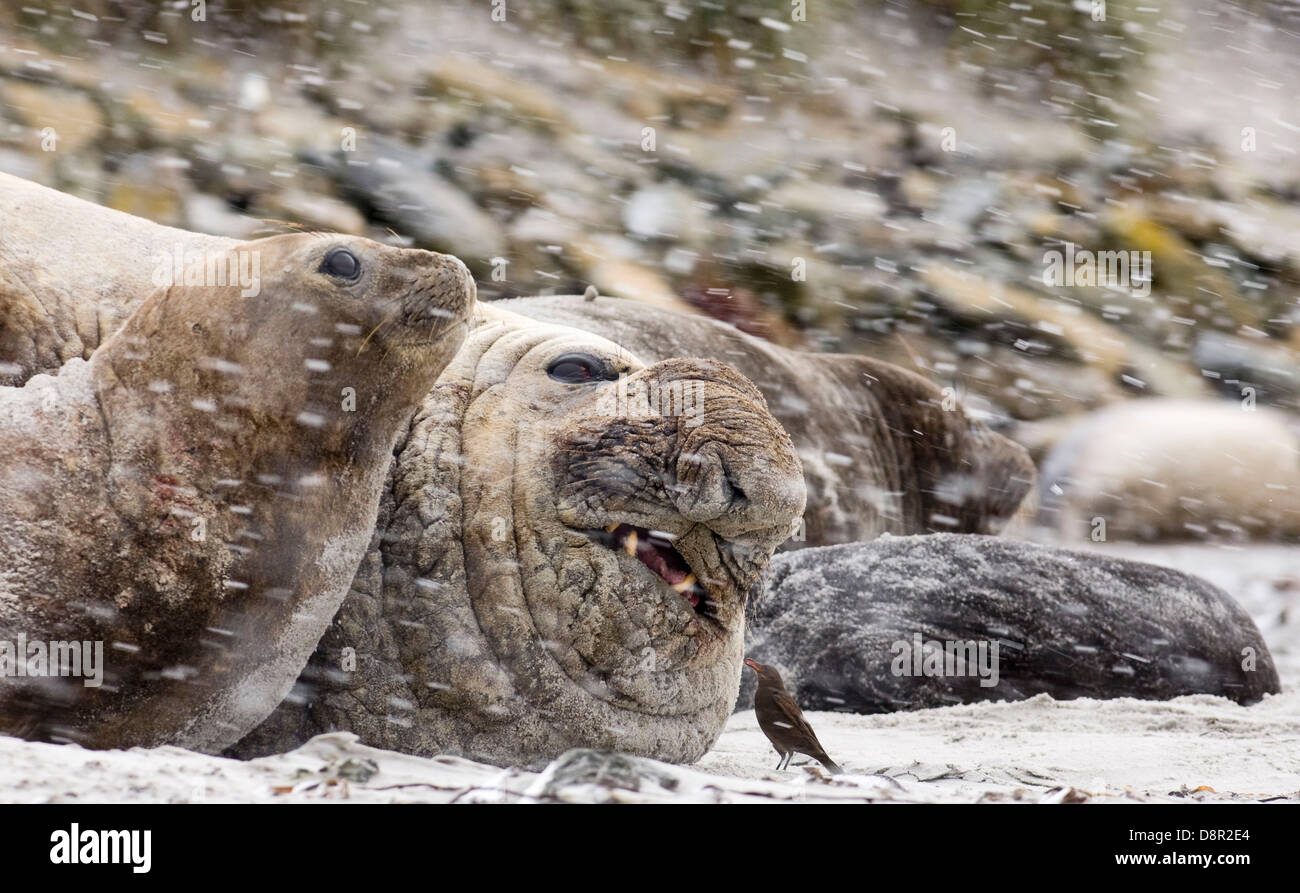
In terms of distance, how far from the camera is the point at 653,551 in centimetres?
289

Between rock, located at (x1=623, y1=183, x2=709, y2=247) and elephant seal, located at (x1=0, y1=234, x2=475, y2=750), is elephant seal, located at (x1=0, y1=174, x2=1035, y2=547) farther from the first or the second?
rock, located at (x1=623, y1=183, x2=709, y2=247)

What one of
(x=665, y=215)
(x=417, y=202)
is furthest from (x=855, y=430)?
(x=665, y=215)

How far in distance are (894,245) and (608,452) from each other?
9264mm

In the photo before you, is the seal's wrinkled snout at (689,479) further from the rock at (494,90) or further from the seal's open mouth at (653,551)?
the rock at (494,90)

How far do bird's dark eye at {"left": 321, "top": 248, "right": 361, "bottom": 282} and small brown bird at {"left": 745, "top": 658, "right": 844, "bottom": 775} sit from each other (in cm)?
157

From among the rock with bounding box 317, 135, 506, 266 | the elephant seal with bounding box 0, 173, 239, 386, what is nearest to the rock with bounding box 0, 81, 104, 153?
the rock with bounding box 317, 135, 506, 266

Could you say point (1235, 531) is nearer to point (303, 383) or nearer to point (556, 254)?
point (556, 254)

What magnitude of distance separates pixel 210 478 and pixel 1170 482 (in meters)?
9.28

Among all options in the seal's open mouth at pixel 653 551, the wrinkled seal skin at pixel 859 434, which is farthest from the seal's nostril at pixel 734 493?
the wrinkled seal skin at pixel 859 434

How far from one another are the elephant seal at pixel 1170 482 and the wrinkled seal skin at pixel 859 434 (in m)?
2.63

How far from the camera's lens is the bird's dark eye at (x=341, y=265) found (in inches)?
99.7

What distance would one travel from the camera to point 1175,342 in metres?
11.9

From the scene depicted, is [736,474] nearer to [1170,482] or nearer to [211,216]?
[211,216]

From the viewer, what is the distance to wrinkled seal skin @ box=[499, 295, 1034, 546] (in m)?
6.25
